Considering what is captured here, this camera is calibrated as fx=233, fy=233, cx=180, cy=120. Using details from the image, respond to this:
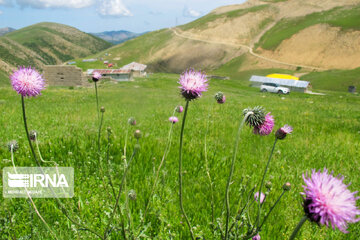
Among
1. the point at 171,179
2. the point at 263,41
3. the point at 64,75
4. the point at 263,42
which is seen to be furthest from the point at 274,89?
the point at 263,41

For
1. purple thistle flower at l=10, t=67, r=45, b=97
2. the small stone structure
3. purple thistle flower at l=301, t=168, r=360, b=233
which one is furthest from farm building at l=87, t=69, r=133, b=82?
purple thistle flower at l=301, t=168, r=360, b=233

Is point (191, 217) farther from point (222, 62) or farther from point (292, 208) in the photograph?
point (222, 62)

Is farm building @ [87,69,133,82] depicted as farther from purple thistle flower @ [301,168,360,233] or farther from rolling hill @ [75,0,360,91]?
purple thistle flower @ [301,168,360,233]

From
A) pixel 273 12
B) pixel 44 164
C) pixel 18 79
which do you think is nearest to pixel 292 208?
pixel 18 79

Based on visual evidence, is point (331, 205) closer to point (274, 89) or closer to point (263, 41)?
point (274, 89)

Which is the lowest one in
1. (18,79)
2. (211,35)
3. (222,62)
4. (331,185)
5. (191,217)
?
(191,217)

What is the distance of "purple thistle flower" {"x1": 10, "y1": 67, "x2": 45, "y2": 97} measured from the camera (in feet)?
5.98

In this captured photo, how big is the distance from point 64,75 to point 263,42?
95.5 metres

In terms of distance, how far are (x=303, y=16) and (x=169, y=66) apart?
6958 centimetres

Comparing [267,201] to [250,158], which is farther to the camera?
[250,158]

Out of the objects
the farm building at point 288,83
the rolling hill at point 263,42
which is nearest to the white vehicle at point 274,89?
the farm building at point 288,83

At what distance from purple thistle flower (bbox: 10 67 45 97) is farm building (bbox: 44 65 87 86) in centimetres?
4442

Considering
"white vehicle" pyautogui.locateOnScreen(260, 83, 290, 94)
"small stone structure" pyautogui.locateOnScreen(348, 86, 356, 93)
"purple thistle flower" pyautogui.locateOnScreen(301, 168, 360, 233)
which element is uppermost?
"purple thistle flower" pyautogui.locateOnScreen(301, 168, 360, 233)

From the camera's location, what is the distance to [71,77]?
142 feet
